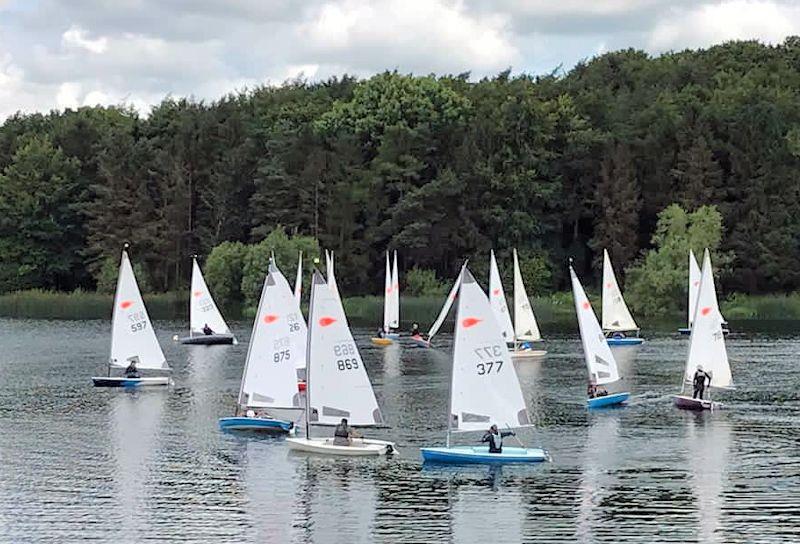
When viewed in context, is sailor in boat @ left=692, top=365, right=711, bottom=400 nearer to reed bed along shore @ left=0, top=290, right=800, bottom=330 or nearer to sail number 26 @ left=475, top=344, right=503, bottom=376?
sail number 26 @ left=475, top=344, right=503, bottom=376

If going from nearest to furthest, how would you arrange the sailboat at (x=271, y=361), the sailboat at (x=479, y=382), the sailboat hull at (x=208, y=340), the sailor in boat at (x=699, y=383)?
the sailboat at (x=479, y=382) → the sailboat at (x=271, y=361) → the sailor in boat at (x=699, y=383) → the sailboat hull at (x=208, y=340)

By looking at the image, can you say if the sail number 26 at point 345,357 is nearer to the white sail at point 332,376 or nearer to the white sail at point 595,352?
the white sail at point 332,376

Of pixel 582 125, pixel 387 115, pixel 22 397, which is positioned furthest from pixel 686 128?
pixel 22 397

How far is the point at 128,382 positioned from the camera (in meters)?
64.6

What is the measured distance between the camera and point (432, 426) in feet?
167

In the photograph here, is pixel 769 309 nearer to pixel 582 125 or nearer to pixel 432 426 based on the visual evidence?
pixel 582 125

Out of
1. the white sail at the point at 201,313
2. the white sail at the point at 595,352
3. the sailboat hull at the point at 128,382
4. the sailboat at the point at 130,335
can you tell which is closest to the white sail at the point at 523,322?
the white sail at the point at 201,313

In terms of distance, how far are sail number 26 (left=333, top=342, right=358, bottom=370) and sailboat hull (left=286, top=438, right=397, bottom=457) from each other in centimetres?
241

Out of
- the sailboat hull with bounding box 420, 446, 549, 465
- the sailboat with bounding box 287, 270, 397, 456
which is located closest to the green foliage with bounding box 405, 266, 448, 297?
the sailboat with bounding box 287, 270, 397, 456

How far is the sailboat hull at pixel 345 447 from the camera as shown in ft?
142

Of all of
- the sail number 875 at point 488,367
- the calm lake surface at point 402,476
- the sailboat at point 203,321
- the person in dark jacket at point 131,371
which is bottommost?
the calm lake surface at point 402,476

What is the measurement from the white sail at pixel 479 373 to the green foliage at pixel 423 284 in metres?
82.0

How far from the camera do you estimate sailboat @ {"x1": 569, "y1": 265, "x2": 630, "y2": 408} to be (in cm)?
5641

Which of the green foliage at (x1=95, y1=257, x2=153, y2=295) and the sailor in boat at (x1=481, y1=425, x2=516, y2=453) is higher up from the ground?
the green foliage at (x1=95, y1=257, x2=153, y2=295)
